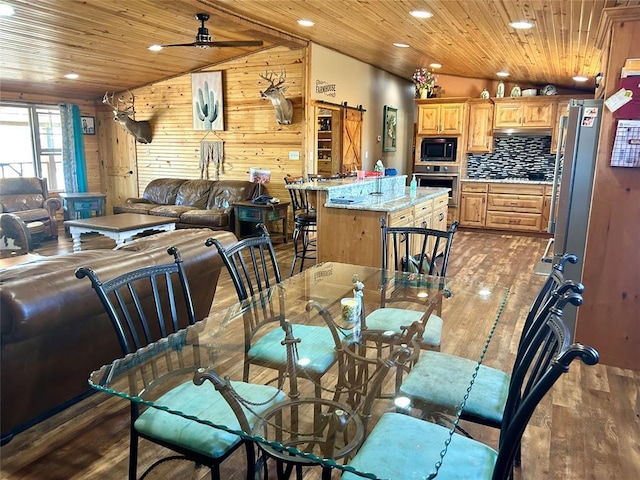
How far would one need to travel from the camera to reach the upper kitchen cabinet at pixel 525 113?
7633 mm

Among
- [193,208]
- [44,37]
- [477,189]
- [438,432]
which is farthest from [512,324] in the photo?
[44,37]

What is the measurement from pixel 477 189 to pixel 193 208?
187 inches

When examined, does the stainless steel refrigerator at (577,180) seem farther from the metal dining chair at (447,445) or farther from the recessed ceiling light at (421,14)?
the metal dining chair at (447,445)

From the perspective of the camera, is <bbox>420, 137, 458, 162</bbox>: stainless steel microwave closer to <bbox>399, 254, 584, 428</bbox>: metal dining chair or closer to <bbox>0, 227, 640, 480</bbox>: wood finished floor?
<bbox>0, 227, 640, 480</bbox>: wood finished floor

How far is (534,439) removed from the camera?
2398 mm

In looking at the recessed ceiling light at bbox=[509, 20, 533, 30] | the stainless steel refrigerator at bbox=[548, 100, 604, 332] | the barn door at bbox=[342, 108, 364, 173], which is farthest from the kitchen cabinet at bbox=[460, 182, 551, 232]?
the stainless steel refrigerator at bbox=[548, 100, 604, 332]

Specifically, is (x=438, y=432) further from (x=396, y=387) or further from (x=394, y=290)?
(x=394, y=290)

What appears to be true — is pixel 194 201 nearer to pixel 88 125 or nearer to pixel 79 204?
pixel 79 204

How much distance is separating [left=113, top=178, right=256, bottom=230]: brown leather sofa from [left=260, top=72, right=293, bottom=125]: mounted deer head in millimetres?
1114

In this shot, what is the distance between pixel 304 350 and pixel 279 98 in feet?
17.2

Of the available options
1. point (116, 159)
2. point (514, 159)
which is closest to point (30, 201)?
point (116, 159)

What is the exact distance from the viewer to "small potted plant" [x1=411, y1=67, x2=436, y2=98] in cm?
813

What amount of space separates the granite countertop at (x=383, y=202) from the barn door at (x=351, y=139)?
2.36 m

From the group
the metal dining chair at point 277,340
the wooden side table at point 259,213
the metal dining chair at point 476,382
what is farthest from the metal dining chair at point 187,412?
the wooden side table at point 259,213
